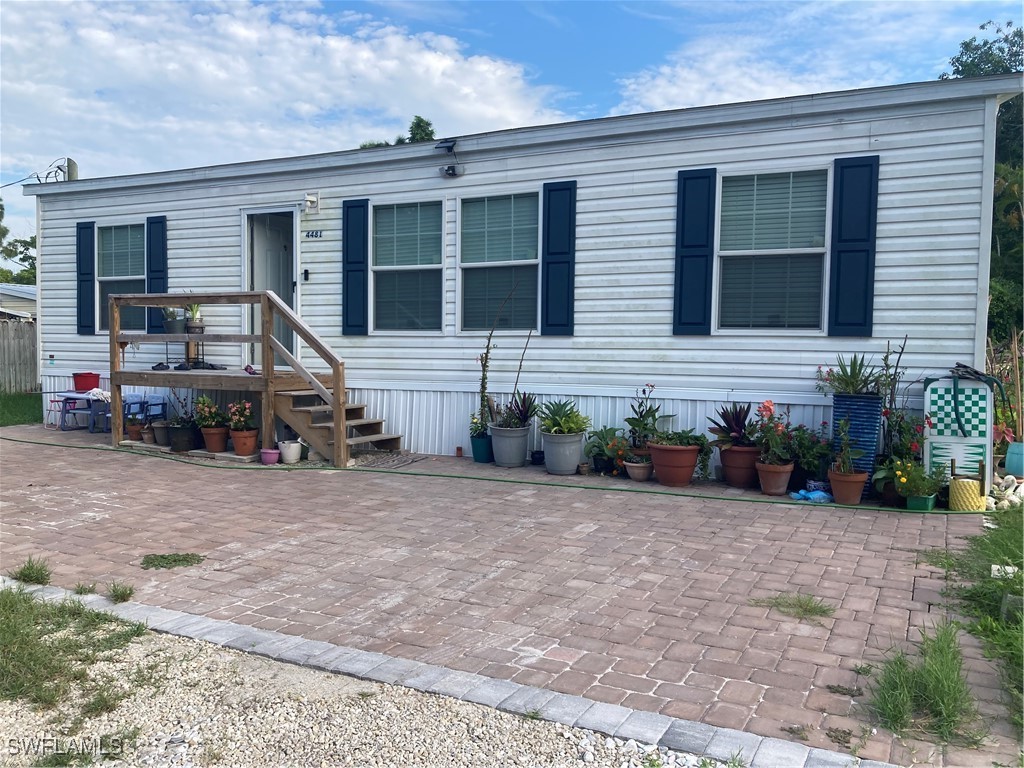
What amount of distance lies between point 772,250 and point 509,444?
299 cm

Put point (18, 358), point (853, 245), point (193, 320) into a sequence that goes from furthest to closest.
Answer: point (18, 358) < point (193, 320) < point (853, 245)

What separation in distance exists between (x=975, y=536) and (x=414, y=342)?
5.54 m

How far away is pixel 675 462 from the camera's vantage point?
6812 mm

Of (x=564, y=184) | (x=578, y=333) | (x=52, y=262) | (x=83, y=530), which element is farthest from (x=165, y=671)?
(x=52, y=262)

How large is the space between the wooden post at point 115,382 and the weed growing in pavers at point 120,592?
221 inches

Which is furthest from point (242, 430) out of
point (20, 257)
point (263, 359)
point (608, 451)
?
point (20, 257)

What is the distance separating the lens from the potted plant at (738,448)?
6.76 metres

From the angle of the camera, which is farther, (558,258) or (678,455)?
(558,258)

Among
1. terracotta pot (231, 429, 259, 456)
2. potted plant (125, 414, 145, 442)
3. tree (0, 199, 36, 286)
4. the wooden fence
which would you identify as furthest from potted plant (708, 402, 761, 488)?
tree (0, 199, 36, 286)

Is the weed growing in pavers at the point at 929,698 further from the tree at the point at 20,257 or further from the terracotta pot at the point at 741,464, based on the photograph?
the tree at the point at 20,257

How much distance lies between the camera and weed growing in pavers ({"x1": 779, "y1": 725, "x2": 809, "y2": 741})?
8.55 ft

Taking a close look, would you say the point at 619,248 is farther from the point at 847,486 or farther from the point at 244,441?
the point at 244,441

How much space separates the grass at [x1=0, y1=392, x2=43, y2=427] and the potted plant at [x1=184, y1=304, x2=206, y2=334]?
347 centimetres

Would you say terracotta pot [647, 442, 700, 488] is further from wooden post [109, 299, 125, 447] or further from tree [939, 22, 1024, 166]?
tree [939, 22, 1024, 166]
